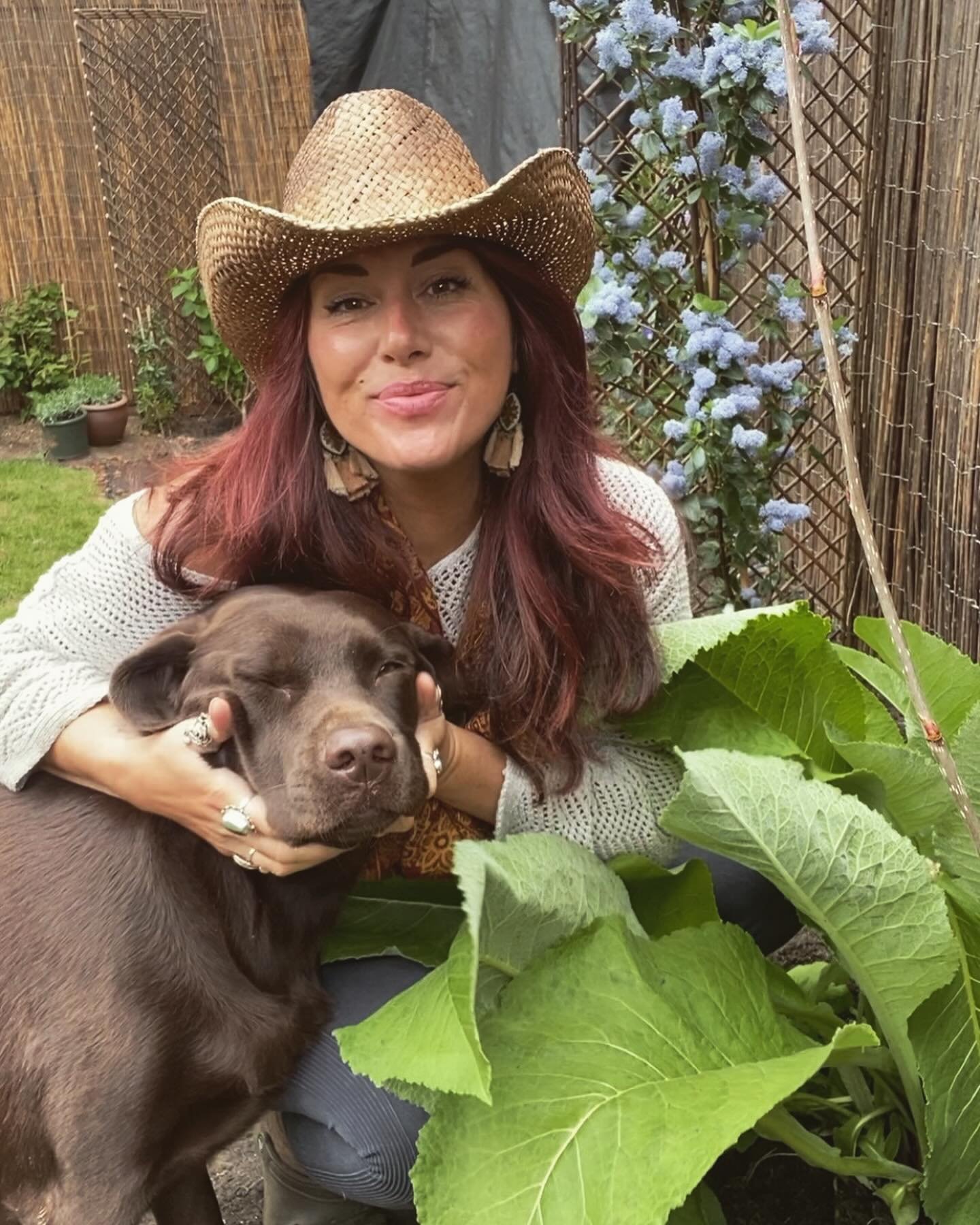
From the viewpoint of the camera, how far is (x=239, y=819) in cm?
149

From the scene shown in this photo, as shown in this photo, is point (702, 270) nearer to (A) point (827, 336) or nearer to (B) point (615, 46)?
(B) point (615, 46)

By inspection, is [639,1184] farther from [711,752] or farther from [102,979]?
[102,979]

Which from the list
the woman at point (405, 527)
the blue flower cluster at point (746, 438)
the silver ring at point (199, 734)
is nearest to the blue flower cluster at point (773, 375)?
the blue flower cluster at point (746, 438)

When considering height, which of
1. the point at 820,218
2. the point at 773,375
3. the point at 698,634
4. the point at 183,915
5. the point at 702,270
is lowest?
the point at 183,915

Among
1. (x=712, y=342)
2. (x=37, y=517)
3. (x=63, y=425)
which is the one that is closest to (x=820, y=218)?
(x=712, y=342)

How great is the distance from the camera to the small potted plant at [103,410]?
693 cm

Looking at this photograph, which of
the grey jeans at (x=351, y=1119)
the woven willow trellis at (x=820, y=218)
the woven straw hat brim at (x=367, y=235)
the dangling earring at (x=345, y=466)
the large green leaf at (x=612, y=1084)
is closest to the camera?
the large green leaf at (x=612, y=1084)

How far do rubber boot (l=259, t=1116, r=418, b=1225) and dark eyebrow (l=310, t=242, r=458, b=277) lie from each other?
4.24 ft

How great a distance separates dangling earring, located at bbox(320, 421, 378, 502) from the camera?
1.91 m

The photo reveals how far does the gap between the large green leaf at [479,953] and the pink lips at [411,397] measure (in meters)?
0.59

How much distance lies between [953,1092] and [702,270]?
2152mm

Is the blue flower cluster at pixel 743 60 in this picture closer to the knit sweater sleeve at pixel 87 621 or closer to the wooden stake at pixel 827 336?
the knit sweater sleeve at pixel 87 621

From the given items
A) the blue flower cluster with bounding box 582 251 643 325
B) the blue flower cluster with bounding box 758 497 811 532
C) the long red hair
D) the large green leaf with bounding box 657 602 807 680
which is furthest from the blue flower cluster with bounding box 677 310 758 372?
the large green leaf with bounding box 657 602 807 680

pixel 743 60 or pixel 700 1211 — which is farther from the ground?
pixel 743 60
